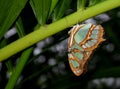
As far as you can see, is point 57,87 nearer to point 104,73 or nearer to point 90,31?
point 104,73

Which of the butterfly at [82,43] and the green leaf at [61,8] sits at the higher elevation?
the green leaf at [61,8]

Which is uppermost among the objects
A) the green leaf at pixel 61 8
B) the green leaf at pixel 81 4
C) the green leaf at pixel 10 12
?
the green leaf at pixel 10 12

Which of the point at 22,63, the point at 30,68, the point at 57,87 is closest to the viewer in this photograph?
the point at 22,63

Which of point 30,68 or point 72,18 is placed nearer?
point 72,18

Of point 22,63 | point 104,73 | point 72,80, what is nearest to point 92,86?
point 72,80
